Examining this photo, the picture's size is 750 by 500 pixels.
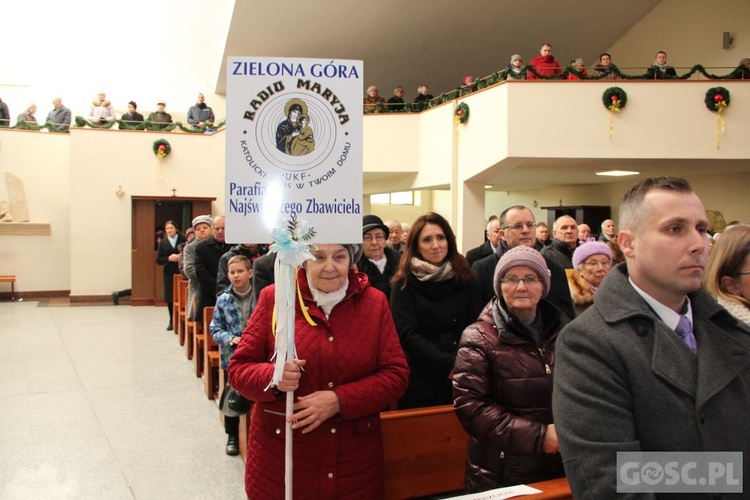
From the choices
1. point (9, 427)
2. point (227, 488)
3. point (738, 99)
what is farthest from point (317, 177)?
point (738, 99)

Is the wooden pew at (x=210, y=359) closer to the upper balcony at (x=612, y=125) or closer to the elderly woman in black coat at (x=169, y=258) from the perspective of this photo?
the elderly woman in black coat at (x=169, y=258)

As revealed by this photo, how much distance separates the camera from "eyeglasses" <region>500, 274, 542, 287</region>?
80.7 inches

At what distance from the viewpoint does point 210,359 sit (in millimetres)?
4762

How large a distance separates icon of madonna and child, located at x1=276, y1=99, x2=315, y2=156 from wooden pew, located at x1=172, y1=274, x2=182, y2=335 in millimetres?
6024

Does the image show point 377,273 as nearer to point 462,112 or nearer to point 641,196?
point 641,196

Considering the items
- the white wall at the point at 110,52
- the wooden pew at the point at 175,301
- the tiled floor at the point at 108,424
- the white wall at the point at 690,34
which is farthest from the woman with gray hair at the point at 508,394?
the white wall at the point at 110,52

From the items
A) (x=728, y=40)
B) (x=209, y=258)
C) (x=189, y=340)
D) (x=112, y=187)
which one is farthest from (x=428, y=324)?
(x=728, y=40)

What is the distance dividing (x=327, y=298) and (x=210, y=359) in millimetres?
3127

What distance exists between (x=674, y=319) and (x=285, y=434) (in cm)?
128

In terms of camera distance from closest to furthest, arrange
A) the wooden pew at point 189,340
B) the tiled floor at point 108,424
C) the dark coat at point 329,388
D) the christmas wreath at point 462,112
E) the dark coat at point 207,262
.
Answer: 1. the dark coat at point 329,388
2. the tiled floor at point 108,424
3. the dark coat at point 207,262
4. the wooden pew at point 189,340
5. the christmas wreath at point 462,112

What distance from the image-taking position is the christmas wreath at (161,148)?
12.0 m

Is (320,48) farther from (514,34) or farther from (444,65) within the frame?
(514,34)

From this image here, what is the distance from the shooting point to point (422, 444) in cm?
242

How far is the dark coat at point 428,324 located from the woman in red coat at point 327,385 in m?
0.74
